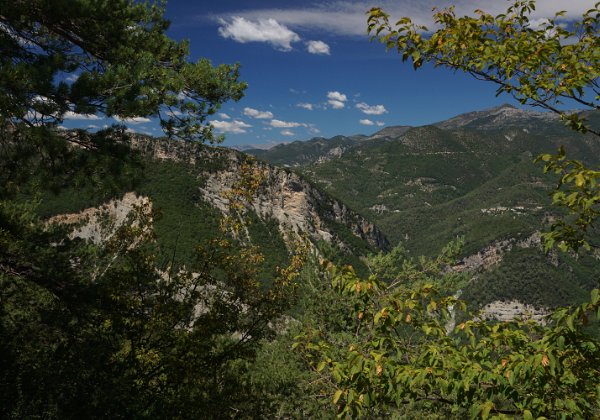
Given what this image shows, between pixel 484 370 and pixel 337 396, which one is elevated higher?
pixel 484 370

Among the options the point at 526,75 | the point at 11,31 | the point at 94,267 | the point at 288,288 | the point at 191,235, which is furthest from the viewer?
the point at 191,235

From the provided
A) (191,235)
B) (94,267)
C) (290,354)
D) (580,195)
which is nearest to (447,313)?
(580,195)

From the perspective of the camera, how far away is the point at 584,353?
4.22m

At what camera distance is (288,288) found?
35.0 feet

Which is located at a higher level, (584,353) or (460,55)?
(460,55)

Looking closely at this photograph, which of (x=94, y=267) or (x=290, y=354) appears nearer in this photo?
(x=94, y=267)

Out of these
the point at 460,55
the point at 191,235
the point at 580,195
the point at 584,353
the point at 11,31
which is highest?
the point at 11,31

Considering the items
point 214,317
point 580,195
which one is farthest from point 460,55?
point 214,317

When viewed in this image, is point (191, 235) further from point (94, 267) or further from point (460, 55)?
point (460, 55)

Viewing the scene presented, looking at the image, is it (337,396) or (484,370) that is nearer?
(337,396)

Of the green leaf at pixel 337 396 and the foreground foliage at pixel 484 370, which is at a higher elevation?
the foreground foliage at pixel 484 370

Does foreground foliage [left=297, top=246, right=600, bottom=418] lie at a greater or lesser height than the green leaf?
greater

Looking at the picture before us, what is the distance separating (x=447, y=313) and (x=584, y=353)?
1397mm

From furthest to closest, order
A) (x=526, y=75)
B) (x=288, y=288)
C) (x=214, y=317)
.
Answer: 1. (x=288, y=288)
2. (x=214, y=317)
3. (x=526, y=75)
